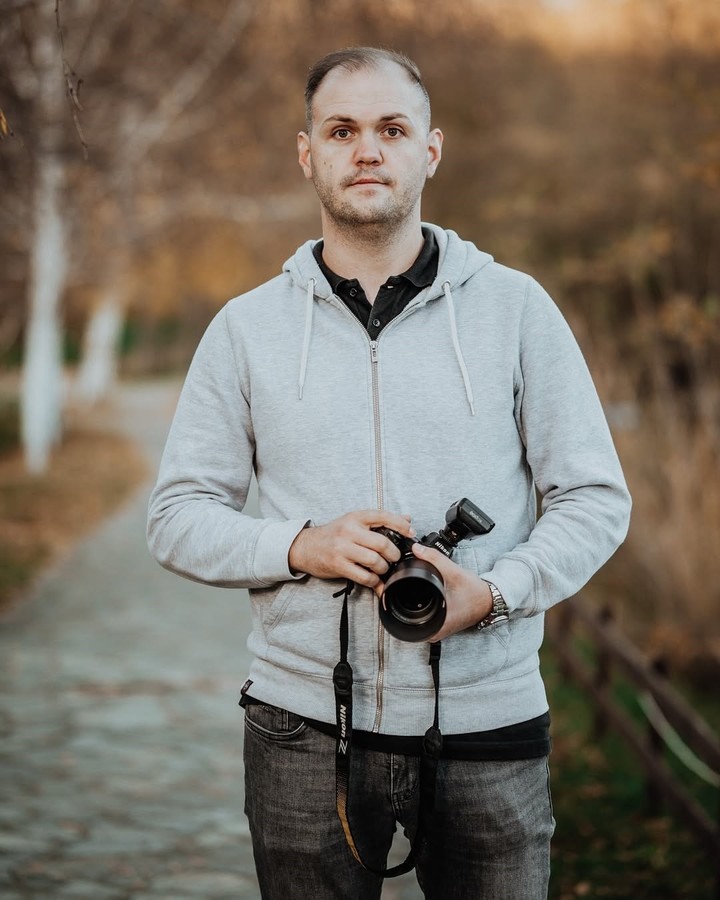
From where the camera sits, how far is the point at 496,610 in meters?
2.10

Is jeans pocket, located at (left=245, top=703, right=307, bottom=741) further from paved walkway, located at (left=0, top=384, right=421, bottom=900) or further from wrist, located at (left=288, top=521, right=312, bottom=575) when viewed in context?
paved walkway, located at (left=0, top=384, right=421, bottom=900)

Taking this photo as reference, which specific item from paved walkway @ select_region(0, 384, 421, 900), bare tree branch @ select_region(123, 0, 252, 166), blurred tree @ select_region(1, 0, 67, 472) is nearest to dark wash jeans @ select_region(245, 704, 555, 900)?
paved walkway @ select_region(0, 384, 421, 900)

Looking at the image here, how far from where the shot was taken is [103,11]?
14.0 m

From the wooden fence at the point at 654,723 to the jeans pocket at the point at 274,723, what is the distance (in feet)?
8.36

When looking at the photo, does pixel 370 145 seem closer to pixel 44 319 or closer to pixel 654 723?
pixel 654 723

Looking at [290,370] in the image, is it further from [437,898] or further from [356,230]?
[437,898]

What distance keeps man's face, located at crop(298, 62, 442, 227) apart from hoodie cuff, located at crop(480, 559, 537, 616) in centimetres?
75

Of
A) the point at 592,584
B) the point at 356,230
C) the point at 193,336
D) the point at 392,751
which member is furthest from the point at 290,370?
the point at 193,336

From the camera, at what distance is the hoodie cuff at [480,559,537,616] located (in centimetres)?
210

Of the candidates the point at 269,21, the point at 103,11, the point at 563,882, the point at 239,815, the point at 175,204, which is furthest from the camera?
the point at 175,204

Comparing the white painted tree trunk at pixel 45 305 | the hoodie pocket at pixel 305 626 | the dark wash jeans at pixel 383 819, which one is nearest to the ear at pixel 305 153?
the hoodie pocket at pixel 305 626

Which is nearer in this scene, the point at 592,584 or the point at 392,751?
the point at 392,751

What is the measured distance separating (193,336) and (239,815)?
4108 centimetres

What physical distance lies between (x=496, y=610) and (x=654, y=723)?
3455mm
